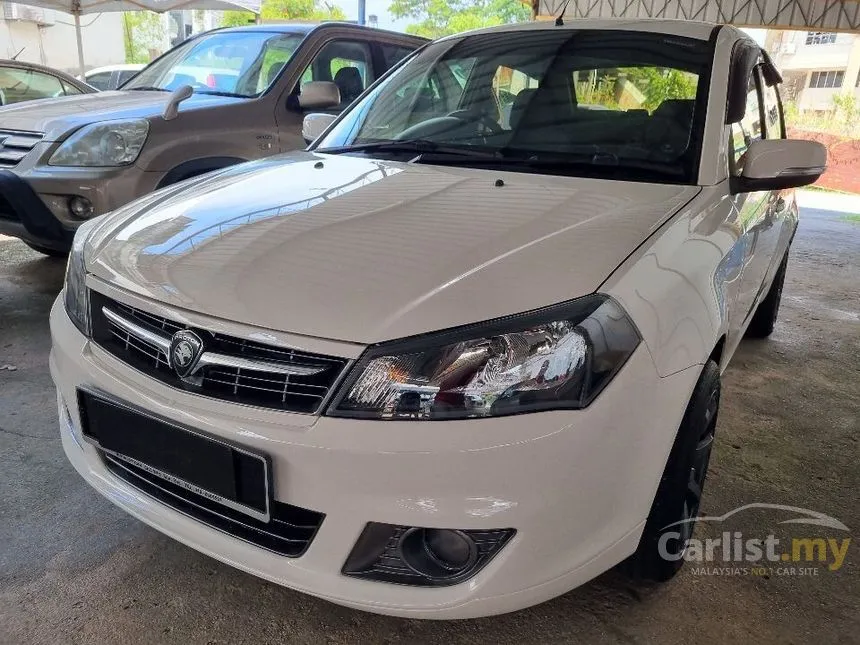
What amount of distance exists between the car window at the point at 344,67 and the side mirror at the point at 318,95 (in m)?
0.44

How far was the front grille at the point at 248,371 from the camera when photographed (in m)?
1.20

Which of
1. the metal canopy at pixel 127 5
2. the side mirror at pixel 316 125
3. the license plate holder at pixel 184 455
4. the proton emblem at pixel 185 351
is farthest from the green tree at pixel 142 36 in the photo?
the proton emblem at pixel 185 351

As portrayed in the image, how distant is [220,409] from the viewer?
4.09 ft

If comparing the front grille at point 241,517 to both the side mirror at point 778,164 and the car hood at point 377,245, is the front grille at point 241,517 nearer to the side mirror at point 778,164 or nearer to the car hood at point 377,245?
the car hood at point 377,245

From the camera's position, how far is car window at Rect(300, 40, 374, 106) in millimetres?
3990

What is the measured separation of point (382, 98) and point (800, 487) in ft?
6.60

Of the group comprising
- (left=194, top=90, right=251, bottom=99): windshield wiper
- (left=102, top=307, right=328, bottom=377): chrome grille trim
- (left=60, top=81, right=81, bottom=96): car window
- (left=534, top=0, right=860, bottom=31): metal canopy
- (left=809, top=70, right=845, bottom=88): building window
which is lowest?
(left=809, top=70, right=845, bottom=88): building window

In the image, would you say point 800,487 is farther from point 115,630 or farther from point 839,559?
point 115,630

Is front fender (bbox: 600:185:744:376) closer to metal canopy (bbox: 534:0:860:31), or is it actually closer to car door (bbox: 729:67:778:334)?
car door (bbox: 729:67:778:334)

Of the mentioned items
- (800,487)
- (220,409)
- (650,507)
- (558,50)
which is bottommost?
(800,487)

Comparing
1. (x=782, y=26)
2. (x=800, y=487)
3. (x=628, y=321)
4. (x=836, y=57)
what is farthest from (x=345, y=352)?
(x=836, y=57)

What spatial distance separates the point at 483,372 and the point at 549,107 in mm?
1296

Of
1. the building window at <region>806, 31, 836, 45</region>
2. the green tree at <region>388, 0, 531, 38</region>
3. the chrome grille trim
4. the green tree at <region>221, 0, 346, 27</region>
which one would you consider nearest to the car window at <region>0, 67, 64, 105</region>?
the chrome grille trim

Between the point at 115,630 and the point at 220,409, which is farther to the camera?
the point at 115,630
